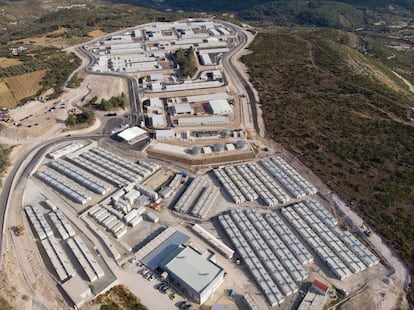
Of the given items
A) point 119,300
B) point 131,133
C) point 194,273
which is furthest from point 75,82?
point 194,273

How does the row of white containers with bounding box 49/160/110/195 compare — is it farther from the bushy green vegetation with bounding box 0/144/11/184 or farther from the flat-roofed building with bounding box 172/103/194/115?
the flat-roofed building with bounding box 172/103/194/115

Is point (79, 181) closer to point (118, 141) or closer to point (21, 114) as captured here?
point (118, 141)

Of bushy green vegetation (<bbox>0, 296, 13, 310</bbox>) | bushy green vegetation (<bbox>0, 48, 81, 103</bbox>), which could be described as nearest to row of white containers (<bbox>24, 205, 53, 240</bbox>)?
bushy green vegetation (<bbox>0, 296, 13, 310</bbox>)

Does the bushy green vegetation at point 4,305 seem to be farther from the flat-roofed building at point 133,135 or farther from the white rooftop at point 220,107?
the white rooftop at point 220,107

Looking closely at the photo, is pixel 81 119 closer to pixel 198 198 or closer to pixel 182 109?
pixel 182 109

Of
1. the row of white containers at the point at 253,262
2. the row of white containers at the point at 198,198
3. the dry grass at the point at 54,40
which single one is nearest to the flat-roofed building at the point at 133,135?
the row of white containers at the point at 198,198

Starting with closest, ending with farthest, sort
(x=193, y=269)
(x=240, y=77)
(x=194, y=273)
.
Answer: (x=194, y=273), (x=193, y=269), (x=240, y=77)
